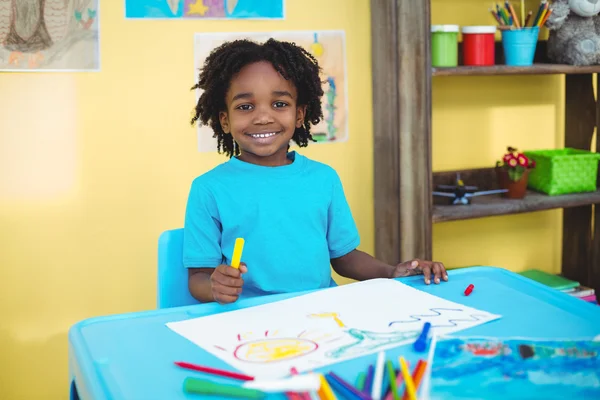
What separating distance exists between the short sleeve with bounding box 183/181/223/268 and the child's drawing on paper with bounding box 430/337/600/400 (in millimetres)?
547

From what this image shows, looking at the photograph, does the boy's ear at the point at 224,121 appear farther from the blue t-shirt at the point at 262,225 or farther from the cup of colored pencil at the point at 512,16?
the cup of colored pencil at the point at 512,16

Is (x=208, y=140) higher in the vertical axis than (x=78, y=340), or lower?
higher

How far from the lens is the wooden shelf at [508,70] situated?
6.91ft

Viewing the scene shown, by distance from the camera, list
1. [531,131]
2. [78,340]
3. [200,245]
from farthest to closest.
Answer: [531,131], [200,245], [78,340]

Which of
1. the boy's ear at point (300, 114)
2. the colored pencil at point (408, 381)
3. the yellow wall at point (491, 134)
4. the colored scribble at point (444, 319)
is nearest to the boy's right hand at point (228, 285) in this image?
the colored scribble at point (444, 319)

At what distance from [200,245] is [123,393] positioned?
0.56 m

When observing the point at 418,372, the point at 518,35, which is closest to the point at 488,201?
the point at 518,35

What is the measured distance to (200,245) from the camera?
4.34ft

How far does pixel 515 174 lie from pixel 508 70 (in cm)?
34

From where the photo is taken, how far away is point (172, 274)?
1.36 m

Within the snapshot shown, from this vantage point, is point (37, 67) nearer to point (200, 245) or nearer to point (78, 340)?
point (200, 245)

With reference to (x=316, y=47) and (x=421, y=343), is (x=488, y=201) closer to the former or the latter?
(x=316, y=47)

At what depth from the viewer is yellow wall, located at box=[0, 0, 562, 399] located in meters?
2.00

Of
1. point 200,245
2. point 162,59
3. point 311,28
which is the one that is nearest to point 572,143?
point 311,28
